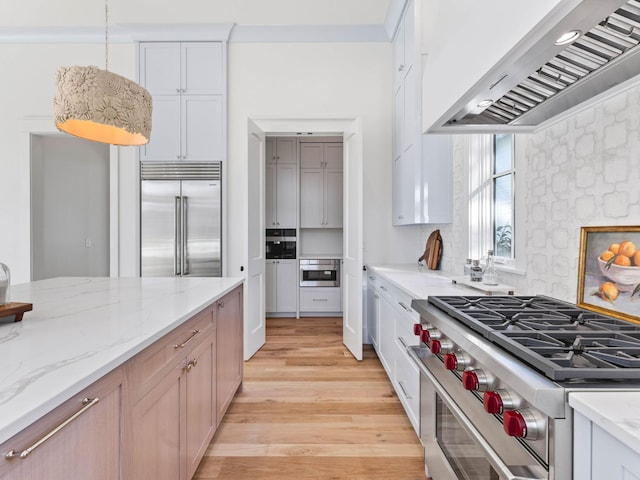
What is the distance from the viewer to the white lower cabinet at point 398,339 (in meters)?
2.06

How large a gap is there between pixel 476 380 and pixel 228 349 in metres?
1.65

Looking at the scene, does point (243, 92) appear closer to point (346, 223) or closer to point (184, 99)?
point (184, 99)

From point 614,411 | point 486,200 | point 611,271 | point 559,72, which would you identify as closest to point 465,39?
point 559,72

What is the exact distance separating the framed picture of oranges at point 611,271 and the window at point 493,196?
2.39 feet

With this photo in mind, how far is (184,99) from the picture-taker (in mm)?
3836

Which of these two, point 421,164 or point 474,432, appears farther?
point 421,164

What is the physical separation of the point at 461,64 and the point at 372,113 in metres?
2.67

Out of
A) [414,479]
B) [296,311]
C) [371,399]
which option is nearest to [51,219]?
[296,311]

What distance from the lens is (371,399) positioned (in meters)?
2.62

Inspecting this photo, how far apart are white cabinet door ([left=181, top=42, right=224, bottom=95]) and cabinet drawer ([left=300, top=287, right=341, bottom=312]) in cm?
279

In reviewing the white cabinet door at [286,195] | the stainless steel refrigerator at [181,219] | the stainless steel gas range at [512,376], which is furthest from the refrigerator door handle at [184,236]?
the stainless steel gas range at [512,376]

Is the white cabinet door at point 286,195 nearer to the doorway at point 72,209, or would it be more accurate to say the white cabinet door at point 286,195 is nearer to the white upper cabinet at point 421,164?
the white upper cabinet at point 421,164

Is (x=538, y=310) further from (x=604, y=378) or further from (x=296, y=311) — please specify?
(x=296, y=311)

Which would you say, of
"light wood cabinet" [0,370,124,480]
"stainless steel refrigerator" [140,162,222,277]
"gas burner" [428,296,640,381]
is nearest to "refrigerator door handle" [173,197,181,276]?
"stainless steel refrigerator" [140,162,222,277]
